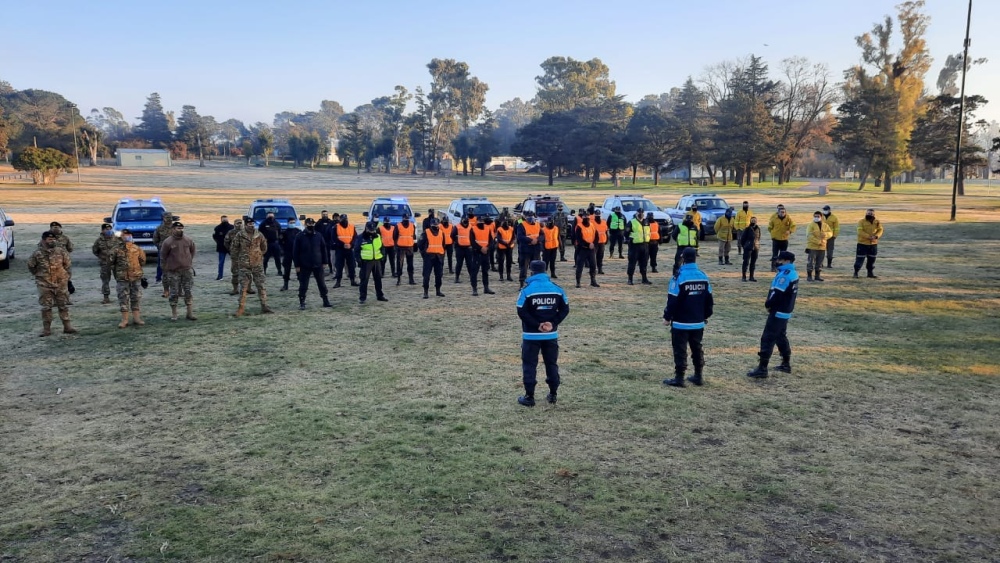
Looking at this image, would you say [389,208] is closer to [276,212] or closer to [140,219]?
[276,212]

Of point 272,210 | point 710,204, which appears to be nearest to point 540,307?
point 272,210

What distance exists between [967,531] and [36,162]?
75812 millimetres

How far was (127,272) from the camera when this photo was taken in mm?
12594

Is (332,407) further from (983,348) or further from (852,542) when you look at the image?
(983,348)

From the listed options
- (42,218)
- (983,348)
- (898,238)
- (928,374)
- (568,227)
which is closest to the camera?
(928,374)

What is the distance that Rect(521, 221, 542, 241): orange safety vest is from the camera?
16578 millimetres

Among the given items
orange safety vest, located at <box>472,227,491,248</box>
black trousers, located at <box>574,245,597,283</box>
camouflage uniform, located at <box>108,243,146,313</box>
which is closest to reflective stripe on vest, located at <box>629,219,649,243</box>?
black trousers, located at <box>574,245,597,283</box>

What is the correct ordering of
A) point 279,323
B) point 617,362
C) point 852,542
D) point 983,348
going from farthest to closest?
1. point 279,323
2. point 983,348
3. point 617,362
4. point 852,542

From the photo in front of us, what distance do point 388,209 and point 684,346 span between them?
54.7 feet

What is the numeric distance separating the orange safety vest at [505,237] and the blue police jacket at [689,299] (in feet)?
28.9

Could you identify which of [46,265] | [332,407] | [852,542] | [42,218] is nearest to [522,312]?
[332,407]

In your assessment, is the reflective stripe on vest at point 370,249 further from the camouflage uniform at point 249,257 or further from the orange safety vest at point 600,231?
the orange safety vest at point 600,231

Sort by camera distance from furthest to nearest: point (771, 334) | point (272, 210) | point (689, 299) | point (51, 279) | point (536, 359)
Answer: point (272, 210), point (51, 279), point (771, 334), point (689, 299), point (536, 359)

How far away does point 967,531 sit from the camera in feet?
18.5
